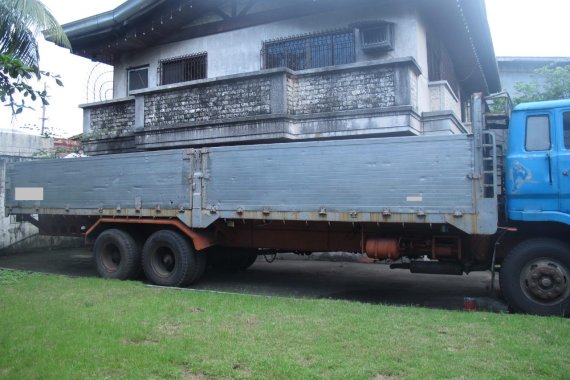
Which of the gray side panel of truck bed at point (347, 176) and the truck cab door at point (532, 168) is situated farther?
the gray side panel of truck bed at point (347, 176)

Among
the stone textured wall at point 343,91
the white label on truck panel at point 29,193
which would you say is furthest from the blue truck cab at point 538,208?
the white label on truck panel at point 29,193

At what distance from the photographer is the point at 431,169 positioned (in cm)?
732

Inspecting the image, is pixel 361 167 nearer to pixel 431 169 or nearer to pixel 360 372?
pixel 431 169

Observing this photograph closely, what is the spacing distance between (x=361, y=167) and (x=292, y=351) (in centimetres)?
350

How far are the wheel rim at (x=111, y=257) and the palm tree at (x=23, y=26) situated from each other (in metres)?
4.24

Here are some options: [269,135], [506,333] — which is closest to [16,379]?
[506,333]

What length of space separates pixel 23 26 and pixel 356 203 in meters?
5.43

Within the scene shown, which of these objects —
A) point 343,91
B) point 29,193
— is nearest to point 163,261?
point 29,193

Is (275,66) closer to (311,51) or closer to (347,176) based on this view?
(311,51)

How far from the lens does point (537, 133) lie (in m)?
7.20

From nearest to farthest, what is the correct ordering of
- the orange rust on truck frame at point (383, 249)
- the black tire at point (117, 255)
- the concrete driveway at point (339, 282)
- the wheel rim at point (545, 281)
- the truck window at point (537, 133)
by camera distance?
the wheel rim at point (545, 281) → the truck window at point (537, 133) → the orange rust on truck frame at point (383, 249) → the concrete driveway at point (339, 282) → the black tire at point (117, 255)

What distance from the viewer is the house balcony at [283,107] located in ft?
33.1

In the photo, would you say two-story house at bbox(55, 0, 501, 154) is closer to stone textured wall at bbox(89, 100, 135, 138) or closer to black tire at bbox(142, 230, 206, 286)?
stone textured wall at bbox(89, 100, 135, 138)

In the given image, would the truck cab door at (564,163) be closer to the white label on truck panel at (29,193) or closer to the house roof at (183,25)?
the house roof at (183,25)
